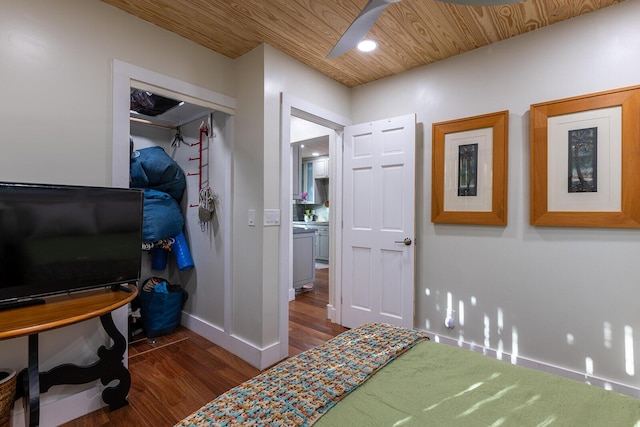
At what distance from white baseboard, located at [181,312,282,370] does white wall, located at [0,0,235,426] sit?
3.25 ft

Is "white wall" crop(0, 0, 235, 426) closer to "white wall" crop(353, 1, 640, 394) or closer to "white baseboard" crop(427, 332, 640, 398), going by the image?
"white wall" crop(353, 1, 640, 394)

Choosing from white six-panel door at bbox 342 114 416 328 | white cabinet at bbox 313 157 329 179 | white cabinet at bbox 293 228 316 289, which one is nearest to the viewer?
white six-panel door at bbox 342 114 416 328

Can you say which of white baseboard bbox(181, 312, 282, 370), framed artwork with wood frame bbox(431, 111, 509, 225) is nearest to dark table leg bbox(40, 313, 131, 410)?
white baseboard bbox(181, 312, 282, 370)

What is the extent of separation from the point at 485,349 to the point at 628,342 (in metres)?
0.86

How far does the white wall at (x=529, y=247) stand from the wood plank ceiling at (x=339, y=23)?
187mm

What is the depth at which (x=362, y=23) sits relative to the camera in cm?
163

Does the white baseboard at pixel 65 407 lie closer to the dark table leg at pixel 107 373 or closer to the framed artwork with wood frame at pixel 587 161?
the dark table leg at pixel 107 373

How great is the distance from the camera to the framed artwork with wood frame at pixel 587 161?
196cm

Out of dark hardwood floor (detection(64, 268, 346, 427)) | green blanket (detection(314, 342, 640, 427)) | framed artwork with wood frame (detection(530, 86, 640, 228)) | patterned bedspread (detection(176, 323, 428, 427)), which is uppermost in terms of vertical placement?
framed artwork with wood frame (detection(530, 86, 640, 228))

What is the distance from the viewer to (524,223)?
7.66 ft

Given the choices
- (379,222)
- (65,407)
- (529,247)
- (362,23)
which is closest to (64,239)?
(65,407)

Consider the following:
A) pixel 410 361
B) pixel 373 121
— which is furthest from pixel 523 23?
pixel 410 361

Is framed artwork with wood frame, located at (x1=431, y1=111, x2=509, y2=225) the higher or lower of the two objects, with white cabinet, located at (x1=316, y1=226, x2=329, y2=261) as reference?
higher

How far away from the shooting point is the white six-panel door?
2.84 metres
